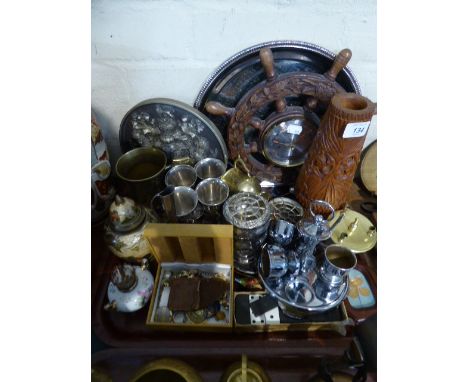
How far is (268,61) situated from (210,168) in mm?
394

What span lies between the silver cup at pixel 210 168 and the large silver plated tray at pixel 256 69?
18 cm

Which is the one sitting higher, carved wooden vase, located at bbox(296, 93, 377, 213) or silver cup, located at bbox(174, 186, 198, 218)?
carved wooden vase, located at bbox(296, 93, 377, 213)

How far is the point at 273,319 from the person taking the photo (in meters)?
0.83

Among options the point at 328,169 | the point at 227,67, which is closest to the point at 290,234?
the point at 328,169

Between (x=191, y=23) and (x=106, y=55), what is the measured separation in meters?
0.30

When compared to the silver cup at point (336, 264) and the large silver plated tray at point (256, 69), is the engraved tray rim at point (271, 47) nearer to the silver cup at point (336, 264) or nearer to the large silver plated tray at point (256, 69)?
the large silver plated tray at point (256, 69)

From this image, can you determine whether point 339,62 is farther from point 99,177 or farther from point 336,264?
point 99,177

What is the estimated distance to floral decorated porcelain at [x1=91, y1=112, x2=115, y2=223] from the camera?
3.07ft

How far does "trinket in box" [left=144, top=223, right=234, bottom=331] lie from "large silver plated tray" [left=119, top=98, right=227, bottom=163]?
35cm

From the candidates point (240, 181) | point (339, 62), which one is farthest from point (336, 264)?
point (339, 62)

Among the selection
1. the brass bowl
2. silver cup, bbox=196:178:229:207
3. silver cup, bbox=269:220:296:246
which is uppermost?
silver cup, bbox=196:178:229:207

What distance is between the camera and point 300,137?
1.04 metres

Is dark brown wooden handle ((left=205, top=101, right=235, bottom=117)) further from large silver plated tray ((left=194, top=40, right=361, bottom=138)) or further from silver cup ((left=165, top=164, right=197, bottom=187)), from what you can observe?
silver cup ((left=165, top=164, right=197, bottom=187))

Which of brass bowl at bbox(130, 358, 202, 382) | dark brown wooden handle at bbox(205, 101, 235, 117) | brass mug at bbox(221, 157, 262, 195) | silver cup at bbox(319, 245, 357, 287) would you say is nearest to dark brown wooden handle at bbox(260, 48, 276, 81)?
dark brown wooden handle at bbox(205, 101, 235, 117)
